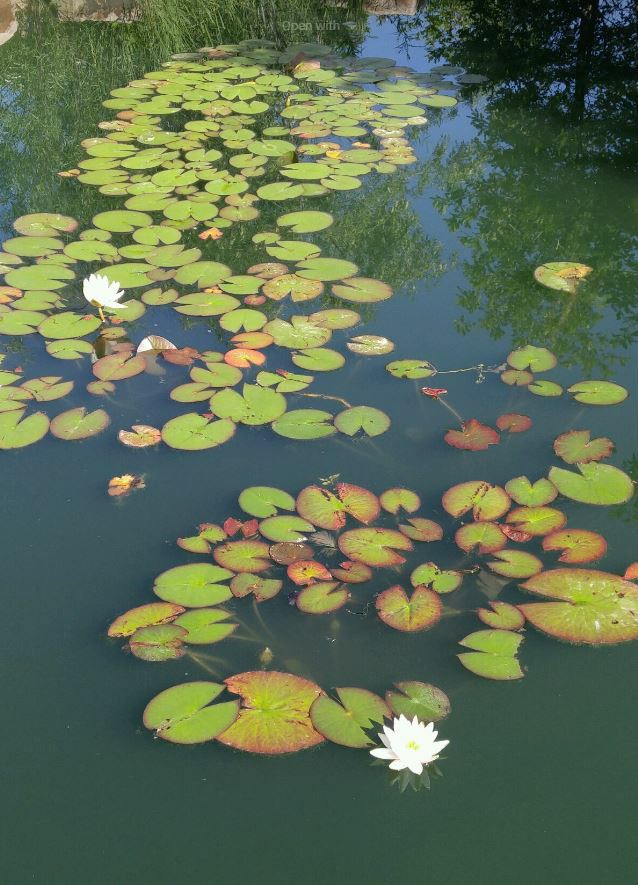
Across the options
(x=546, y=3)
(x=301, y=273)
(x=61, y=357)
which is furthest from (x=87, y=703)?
(x=546, y=3)

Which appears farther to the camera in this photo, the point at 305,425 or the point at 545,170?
the point at 545,170

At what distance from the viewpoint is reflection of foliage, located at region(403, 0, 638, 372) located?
9.25 feet

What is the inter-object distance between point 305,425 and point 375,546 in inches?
19.7

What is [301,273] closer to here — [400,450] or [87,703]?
[400,450]

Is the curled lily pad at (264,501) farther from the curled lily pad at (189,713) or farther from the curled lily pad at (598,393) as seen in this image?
the curled lily pad at (598,393)

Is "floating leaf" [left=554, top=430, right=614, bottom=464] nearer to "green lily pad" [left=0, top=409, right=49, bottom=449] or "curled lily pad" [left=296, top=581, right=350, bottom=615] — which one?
"curled lily pad" [left=296, top=581, right=350, bottom=615]

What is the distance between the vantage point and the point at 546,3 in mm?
5680

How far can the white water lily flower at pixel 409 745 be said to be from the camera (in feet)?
4.76

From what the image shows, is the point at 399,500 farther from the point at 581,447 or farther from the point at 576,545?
the point at 581,447

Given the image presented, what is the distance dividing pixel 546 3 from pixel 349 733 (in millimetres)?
5622

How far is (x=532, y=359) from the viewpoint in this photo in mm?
2559

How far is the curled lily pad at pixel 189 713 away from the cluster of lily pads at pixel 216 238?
0.77 m

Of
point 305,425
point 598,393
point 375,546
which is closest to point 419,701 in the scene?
point 375,546

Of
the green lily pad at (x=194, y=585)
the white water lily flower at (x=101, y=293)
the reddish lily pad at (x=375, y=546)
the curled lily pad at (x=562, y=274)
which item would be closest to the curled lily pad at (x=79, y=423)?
the white water lily flower at (x=101, y=293)
